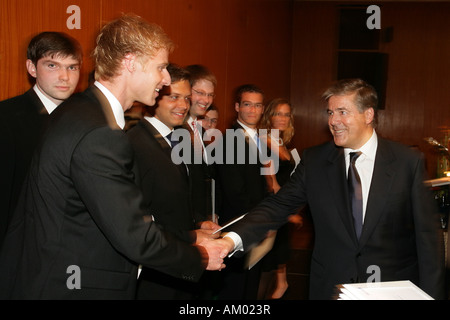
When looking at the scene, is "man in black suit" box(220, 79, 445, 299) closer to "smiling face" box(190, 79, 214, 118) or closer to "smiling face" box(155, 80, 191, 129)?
"smiling face" box(155, 80, 191, 129)

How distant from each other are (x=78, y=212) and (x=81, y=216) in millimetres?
19

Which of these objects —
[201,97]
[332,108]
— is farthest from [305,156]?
[201,97]

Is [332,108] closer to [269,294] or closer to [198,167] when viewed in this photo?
[198,167]

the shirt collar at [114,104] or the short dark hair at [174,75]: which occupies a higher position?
the short dark hair at [174,75]

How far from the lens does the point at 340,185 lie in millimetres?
2242

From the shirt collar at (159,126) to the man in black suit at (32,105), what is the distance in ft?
1.56

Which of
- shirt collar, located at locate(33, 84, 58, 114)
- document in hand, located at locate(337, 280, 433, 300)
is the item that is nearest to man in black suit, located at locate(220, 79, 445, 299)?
document in hand, located at locate(337, 280, 433, 300)

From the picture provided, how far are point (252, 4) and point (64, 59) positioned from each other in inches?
201

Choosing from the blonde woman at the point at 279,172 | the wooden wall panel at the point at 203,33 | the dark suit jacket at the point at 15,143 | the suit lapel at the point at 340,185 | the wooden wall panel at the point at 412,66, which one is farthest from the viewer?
the wooden wall panel at the point at 412,66

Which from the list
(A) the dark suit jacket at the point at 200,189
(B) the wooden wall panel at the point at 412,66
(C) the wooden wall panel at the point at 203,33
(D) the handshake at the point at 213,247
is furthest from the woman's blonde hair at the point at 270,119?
(B) the wooden wall panel at the point at 412,66

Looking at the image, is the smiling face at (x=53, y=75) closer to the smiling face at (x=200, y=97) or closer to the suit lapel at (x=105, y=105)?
the suit lapel at (x=105, y=105)

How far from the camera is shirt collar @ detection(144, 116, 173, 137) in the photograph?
2566mm

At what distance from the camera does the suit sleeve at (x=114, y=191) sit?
1531mm

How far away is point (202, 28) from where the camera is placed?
4699 millimetres
